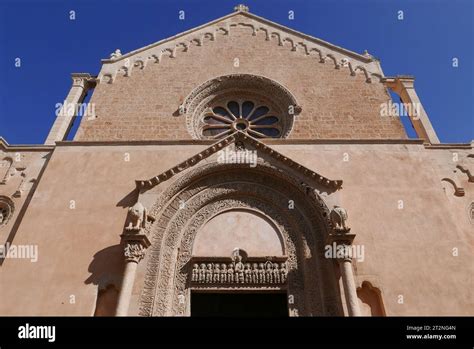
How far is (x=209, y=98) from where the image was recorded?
43.3ft

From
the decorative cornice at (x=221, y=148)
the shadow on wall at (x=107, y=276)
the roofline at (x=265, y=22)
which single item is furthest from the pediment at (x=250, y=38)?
the shadow on wall at (x=107, y=276)

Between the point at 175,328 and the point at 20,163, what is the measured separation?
23.9 ft

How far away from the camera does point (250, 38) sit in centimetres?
1453

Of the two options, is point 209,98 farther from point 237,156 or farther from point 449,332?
point 449,332

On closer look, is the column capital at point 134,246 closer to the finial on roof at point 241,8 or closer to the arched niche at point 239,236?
the arched niche at point 239,236

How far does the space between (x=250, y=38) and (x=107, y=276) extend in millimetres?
9982

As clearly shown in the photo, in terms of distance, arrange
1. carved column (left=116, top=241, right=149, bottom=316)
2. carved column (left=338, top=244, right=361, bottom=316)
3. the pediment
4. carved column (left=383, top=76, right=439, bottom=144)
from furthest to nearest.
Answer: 1. the pediment
2. carved column (left=383, top=76, right=439, bottom=144)
3. carved column (left=116, top=241, right=149, bottom=316)
4. carved column (left=338, top=244, right=361, bottom=316)

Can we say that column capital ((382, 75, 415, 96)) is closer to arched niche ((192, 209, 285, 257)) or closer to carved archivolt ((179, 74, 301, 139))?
carved archivolt ((179, 74, 301, 139))

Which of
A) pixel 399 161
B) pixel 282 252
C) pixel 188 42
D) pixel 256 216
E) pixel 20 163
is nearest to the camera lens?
pixel 282 252

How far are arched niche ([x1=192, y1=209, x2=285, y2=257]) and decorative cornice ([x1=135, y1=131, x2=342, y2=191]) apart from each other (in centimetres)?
150

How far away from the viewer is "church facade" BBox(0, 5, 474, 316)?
27.6ft

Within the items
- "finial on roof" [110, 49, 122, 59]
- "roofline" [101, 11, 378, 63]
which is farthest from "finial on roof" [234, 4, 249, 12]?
"finial on roof" [110, 49, 122, 59]

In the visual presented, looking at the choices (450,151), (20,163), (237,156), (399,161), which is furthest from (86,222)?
(450,151)

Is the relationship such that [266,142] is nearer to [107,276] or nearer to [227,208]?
[227,208]
